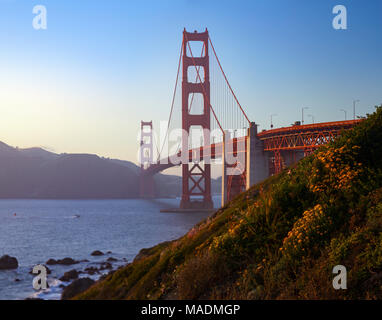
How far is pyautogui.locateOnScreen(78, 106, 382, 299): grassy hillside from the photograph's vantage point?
4.93 meters

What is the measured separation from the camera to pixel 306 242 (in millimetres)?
5602

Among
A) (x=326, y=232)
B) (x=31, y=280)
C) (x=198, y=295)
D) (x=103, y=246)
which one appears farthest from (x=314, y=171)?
(x=103, y=246)

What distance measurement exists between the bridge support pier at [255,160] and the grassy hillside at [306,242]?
113 ft

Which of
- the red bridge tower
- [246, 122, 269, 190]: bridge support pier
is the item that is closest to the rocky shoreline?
[246, 122, 269, 190]: bridge support pier

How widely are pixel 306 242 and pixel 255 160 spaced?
37551mm

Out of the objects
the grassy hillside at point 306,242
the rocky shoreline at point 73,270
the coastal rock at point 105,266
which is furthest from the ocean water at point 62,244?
the grassy hillside at point 306,242

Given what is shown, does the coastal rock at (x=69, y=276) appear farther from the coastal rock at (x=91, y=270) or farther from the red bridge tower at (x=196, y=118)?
the red bridge tower at (x=196, y=118)

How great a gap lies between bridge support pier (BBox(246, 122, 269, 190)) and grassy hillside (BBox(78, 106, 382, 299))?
34.6 meters

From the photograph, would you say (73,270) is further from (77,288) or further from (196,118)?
(196,118)

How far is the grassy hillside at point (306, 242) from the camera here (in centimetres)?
493

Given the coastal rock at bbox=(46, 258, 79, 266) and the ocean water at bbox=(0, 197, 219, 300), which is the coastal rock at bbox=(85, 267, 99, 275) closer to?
the ocean water at bbox=(0, 197, 219, 300)

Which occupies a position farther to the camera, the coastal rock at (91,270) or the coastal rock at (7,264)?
the coastal rock at (7,264)

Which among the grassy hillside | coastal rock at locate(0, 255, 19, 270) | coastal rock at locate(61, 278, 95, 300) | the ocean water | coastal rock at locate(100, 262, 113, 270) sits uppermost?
the grassy hillside
